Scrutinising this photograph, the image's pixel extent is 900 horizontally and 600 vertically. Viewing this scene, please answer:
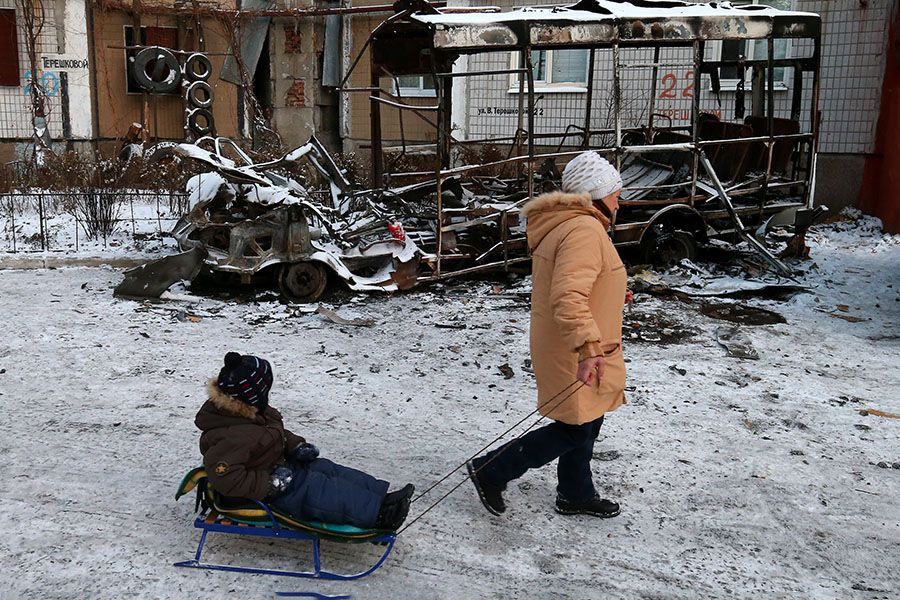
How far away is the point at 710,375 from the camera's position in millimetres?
6008

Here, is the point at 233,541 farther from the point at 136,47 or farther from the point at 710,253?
the point at 136,47

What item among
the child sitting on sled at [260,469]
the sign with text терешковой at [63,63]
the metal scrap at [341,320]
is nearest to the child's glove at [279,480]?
the child sitting on sled at [260,469]

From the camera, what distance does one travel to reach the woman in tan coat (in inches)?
132

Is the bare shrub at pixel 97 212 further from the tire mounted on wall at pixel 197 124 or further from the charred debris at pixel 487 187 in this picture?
the tire mounted on wall at pixel 197 124

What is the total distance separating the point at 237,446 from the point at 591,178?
6.21 ft

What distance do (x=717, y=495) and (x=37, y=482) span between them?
11.5 feet

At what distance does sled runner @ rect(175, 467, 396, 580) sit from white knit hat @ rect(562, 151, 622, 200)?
5.59ft

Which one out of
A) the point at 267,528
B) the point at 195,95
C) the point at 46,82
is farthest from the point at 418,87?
the point at 267,528

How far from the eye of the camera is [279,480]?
3.35 metres

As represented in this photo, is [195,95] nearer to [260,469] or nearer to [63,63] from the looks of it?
[63,63]

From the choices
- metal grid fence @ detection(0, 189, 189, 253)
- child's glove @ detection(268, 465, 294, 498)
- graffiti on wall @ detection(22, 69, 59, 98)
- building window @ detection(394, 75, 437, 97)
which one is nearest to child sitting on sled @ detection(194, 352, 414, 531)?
child's glove @ detection(268, 465, 294, 498)

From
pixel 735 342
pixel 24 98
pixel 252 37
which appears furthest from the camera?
pixel 252 37

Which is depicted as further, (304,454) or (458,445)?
(458,445)

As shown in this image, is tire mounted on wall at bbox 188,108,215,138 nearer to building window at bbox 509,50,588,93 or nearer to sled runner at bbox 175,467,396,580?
building window at bbox 509,50,588,93
